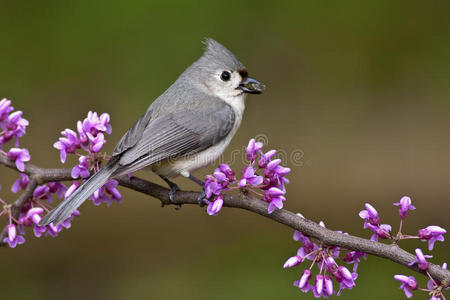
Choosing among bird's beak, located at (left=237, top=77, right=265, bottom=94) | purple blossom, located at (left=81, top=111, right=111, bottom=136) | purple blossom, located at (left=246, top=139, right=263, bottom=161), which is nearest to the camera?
purple blossom, located at (left=246, top=139, right=263, bottom=161)

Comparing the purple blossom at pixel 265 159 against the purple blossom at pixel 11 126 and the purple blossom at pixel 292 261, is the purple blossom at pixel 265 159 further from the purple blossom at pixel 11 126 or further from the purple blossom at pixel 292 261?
the purple blossom at pixel 11 126

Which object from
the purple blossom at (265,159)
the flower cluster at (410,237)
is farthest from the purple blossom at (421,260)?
the purple blossom at (265,159)

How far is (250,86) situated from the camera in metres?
2.66

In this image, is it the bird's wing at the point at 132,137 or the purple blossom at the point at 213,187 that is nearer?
the purple blossom at the point at 213,187

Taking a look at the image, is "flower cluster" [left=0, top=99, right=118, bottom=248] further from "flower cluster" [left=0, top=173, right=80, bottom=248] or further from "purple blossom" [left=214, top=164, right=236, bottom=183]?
"purple blossom" [left=214, top=164, right=236, bottom=183]

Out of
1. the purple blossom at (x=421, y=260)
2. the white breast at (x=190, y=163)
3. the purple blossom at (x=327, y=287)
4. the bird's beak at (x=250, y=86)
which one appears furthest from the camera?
the bird's beak at (x=250, y=86)

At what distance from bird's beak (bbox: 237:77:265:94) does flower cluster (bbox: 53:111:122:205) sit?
0.87 m

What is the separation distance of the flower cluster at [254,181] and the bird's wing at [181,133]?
426 millimetres

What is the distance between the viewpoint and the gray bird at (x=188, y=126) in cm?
211

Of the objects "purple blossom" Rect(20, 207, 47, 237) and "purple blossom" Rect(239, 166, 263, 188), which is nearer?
"purple blossom" Rect(239, 166, 263, 188)

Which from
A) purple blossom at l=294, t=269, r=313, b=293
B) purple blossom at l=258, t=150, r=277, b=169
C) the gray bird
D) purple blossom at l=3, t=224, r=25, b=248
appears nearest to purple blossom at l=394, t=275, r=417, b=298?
purple blossom at l=294, t=269, r=313, b=293

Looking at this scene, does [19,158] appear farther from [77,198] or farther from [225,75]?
[225,75]

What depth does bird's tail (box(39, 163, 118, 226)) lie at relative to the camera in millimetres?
1820

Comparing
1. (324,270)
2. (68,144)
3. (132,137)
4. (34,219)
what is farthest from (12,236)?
(324,270)
